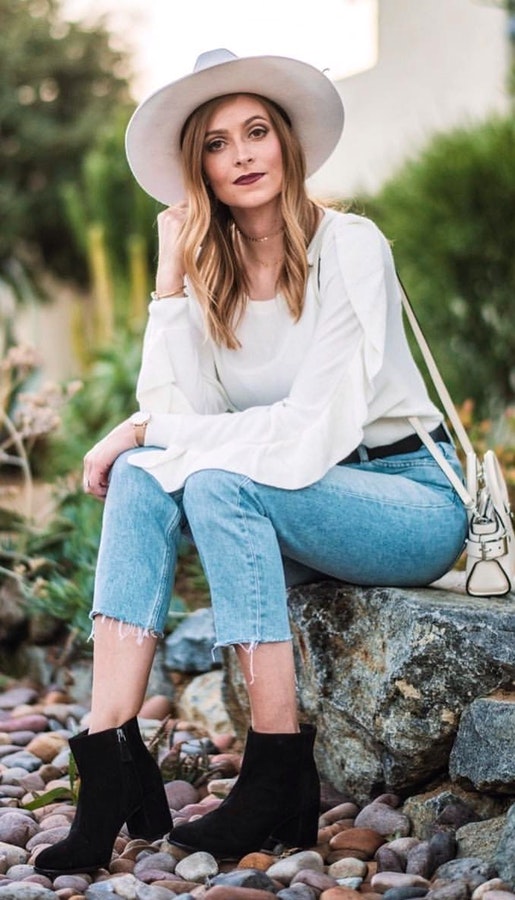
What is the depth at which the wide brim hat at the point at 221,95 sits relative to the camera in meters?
2.76

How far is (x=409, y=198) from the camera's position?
6.84 meters

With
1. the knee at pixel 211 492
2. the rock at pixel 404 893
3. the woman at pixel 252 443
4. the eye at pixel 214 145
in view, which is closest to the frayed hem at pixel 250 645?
the woman at pixel 252 443

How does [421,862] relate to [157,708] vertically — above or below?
below

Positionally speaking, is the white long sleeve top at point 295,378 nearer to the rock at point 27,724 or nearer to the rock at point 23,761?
the rock at point 23,761

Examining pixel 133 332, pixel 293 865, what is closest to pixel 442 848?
pixel 293 865

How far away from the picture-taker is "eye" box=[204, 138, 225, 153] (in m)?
2.88

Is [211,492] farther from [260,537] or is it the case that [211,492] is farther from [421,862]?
[421,862]

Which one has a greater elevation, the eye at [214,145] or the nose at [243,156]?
the eye at [214,145]

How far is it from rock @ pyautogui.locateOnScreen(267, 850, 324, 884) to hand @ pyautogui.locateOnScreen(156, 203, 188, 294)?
1.33 metres

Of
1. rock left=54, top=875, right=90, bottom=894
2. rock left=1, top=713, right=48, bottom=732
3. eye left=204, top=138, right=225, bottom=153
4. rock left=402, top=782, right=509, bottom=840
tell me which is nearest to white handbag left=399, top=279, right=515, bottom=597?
rock left=402, top=782, right=509, bottom=840

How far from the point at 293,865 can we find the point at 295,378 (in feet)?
3.43

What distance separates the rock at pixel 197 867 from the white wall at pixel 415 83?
22.1ft

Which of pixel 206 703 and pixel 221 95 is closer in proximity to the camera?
pixel 221 95

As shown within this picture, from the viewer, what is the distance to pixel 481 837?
7.72ft
